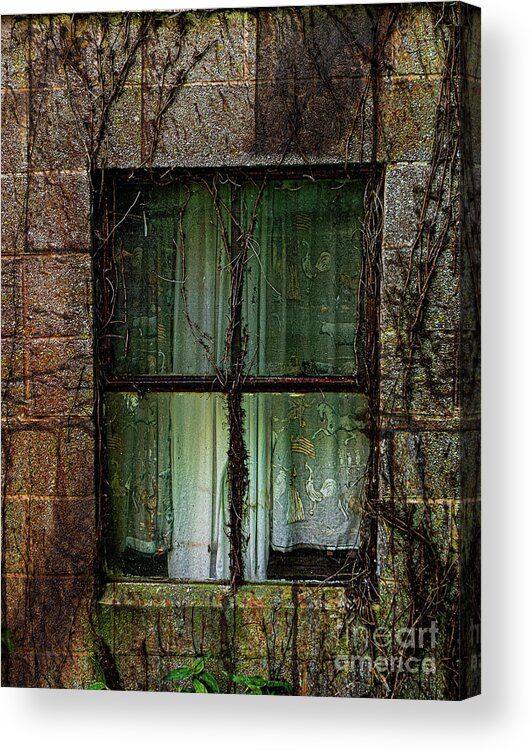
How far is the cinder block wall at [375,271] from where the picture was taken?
6.85 m

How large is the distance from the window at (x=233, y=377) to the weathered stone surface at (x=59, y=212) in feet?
0.43

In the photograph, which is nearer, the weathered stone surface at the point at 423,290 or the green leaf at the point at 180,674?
the weathered stone surface at the point at 423,290

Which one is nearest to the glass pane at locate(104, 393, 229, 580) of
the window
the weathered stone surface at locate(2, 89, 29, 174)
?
the window

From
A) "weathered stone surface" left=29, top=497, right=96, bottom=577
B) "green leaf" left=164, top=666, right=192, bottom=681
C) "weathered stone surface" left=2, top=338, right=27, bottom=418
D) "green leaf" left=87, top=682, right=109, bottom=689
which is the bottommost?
"green leaf" left=87, top=682, right=109, bottom=689

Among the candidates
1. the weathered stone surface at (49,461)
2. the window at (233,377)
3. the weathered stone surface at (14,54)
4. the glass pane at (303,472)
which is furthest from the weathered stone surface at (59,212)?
the glass pane at (303,472)

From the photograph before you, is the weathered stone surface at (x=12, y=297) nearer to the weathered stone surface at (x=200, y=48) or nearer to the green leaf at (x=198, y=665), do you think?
the weathered stone surface at (x=200, y=48)

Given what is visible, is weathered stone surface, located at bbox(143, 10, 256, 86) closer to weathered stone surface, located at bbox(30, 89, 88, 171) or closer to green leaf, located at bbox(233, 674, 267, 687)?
weathered stone surface, located at bbox(30, 89, 88, 171)

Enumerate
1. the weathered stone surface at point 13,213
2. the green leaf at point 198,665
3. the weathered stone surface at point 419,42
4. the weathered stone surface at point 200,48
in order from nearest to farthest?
the weathered stone surface at point 419,42 < the weathered stone surface at point 200,48 < the green leaf at point 198,665 < the weathered stone surface at point 13,213

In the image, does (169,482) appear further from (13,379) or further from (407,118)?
(407,118)

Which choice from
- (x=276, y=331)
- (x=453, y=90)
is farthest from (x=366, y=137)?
(x=276, y=331)

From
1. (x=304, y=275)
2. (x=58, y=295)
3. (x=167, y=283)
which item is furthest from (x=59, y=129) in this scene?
(x=304, y=275)

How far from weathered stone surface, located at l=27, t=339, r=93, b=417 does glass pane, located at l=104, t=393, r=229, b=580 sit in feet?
0.51

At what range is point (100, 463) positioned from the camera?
713 centimetres

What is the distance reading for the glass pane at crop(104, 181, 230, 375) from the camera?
7.09 m
